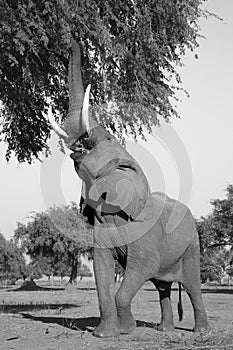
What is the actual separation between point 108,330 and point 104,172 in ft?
7.89

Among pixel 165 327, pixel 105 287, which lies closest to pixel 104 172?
pixel 105 287

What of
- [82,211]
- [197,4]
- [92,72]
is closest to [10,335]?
[82,211]

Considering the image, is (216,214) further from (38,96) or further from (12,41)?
(12,41)

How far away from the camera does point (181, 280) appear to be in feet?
33.2

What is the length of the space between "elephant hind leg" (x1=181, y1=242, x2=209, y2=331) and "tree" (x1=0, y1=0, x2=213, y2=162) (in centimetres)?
423

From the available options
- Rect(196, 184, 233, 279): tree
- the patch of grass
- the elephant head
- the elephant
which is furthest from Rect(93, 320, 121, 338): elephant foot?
Rect(196, 184, 233, 279): tree

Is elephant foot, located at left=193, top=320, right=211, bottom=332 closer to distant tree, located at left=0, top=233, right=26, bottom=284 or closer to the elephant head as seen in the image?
the elephant head

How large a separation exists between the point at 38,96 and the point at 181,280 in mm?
7534

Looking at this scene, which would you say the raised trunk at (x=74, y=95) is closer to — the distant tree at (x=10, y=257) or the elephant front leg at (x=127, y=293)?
the elephant front leg at (x=127, y=293)

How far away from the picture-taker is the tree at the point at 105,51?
12.1m

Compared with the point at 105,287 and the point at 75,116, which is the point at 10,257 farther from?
the point at 75,116

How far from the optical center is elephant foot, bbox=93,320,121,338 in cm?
900

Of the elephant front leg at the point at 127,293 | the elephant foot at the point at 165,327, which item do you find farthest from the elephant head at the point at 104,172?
the elephant foot at the point at 165,327

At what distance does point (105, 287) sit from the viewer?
928 cm
